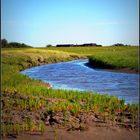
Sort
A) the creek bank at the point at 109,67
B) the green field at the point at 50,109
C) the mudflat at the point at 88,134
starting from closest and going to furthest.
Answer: the mudflat at the point at 88,134 < the green field at the point at 50,109 < the creek bank at the point at 109,67

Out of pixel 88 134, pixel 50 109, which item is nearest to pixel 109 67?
pixel 50 109

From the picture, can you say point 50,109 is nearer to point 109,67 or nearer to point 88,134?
point 88,134

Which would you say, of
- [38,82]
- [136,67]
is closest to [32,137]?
[38,82]

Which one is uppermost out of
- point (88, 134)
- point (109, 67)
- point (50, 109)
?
point (109, 67)

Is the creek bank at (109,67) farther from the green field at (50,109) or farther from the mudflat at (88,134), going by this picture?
the mudflat at (88,134)

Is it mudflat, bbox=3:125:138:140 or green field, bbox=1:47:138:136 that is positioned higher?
green field, bbox=1:47:138:136

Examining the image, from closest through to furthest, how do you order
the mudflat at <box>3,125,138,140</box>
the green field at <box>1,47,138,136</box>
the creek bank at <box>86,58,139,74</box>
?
the mudflat at <box>3,125,138,140</box> → the green field at <box>1,47,138,136</box> → the creek bank at <box>86,58,139,74</box>

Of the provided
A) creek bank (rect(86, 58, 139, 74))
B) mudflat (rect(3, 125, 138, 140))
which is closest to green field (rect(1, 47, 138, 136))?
mudflat (rect(3, 125, 138, 140))

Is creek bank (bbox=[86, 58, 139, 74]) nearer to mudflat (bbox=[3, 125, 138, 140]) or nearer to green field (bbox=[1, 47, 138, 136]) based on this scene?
green field (bbox=[1, 47, 138, 136])

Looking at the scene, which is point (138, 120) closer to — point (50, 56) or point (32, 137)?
point (32, 137)

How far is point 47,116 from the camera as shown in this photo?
42.4ft

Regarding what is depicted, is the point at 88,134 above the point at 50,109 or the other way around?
the other way around

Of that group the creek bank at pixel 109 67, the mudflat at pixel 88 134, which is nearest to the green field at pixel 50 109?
the mudflat at pixel 88 134

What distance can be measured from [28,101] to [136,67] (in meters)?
23.8
